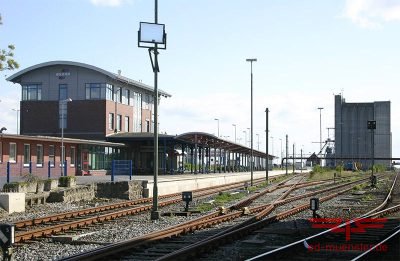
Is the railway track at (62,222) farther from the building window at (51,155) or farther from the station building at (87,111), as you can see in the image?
the station building at (87,111)

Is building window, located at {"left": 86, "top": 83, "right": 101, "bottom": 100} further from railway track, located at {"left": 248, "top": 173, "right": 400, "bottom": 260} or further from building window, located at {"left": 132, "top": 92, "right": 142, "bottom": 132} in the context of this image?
railway track, located at {"left": 248, "top": 173, "right": 400, "bottom": 260}

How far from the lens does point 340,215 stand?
20156mm

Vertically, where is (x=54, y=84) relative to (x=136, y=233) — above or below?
above

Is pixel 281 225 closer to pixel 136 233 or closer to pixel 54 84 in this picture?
pixel 136 233

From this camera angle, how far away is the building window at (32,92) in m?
67.4

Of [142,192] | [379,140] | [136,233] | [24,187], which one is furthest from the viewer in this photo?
[379,140]

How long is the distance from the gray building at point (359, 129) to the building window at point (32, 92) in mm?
58459

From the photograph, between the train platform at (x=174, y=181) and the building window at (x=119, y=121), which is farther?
the building window at (x=119, y=121)

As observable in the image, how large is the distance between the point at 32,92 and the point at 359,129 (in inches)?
2397

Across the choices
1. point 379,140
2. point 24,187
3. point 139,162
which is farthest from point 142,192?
point 379,140

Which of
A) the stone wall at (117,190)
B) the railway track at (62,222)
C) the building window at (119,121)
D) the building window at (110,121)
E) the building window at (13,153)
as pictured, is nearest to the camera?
the railway track at (62,222)

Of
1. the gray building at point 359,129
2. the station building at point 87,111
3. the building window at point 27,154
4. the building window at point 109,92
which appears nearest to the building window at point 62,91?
the station building at point 87,111

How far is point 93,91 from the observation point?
6575 centimetres

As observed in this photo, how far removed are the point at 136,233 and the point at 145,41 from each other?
702cm
